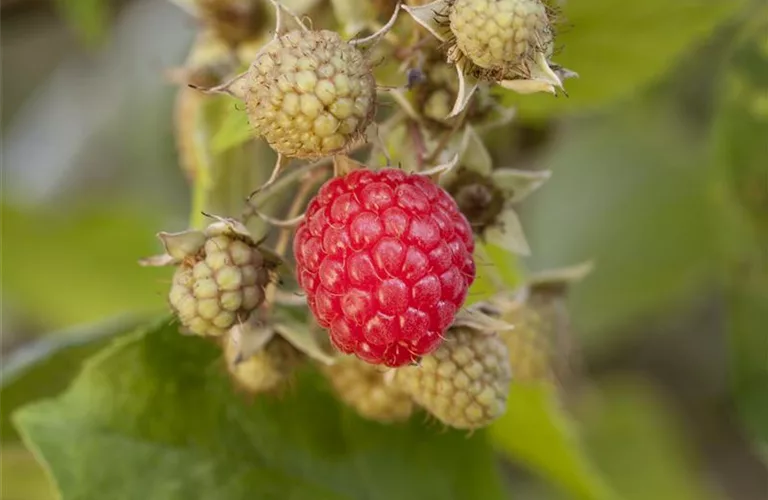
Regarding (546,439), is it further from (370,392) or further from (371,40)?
(371,40)

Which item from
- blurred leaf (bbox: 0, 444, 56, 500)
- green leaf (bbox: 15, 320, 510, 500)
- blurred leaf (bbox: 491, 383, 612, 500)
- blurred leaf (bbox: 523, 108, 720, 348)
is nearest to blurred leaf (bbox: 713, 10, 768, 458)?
blurred leaf (bbox: 491, 383, 612, 500)

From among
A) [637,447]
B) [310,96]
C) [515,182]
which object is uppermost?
[310,96]

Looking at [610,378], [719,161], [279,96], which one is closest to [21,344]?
→ [610,378]

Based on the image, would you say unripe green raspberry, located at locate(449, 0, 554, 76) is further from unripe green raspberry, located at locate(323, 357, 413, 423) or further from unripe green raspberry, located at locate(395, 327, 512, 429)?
unripe green raspberry, located at locate(323, 357, 413, 423)

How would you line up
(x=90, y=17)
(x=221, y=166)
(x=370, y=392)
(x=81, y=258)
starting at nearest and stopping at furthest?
(x=370, y=392) < (x=221, y=166) < (x=90, y=17) < (x=81, y=258)

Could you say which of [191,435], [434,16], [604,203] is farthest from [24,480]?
[604,203]

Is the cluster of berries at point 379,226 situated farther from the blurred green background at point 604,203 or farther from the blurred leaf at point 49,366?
the blurred green background at point 604,203

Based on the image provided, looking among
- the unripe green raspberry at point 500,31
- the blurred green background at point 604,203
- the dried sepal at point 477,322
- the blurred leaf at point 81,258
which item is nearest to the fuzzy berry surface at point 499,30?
the unripe green raspberry at point 500,31
